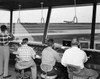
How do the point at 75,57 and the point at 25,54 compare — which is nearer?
the point at 75,57

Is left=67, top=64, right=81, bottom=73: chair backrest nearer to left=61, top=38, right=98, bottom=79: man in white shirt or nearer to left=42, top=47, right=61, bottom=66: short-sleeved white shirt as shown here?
left=61, top=38, right=98, bottom=79: man in white shirt

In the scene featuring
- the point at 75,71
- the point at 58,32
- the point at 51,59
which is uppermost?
the point at 58,32

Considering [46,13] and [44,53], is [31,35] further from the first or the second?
[44,53]

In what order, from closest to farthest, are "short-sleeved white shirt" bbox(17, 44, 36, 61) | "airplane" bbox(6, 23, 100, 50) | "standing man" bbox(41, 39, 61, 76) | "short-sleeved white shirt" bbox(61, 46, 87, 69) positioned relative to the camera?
"short-sleeved white shirt" bbox(61, 46, 87, 69)
"standing man" bbox(41, 39, 61, 76)
"short-sleeved white shirt" bbox(17, 44, 36, 61)
"airplane" bbox(6, 23, 100, 50)

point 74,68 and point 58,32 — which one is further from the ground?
point 58,32

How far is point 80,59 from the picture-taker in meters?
2.33

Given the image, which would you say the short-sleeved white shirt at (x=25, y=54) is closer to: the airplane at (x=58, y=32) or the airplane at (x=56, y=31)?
the airplane at (x=58, y=32)

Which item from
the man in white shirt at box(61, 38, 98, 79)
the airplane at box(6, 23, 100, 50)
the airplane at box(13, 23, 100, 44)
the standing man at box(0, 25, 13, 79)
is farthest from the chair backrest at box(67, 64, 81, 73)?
the standing man at box(0, 25, 13, 79)

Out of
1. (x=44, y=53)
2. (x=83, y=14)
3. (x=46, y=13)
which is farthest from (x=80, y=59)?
(x=46, y=13)

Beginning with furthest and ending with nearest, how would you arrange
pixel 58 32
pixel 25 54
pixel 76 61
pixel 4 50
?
pixel 58 32 → pixel 4 50 → pixel 25 54 → pixel 76 61

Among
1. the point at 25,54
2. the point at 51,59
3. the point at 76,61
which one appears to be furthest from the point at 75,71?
the point at 25,54

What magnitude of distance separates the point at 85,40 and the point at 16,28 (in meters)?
2.52

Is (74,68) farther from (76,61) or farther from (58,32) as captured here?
(58,32)

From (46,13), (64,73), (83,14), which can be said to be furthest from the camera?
(46,13)
